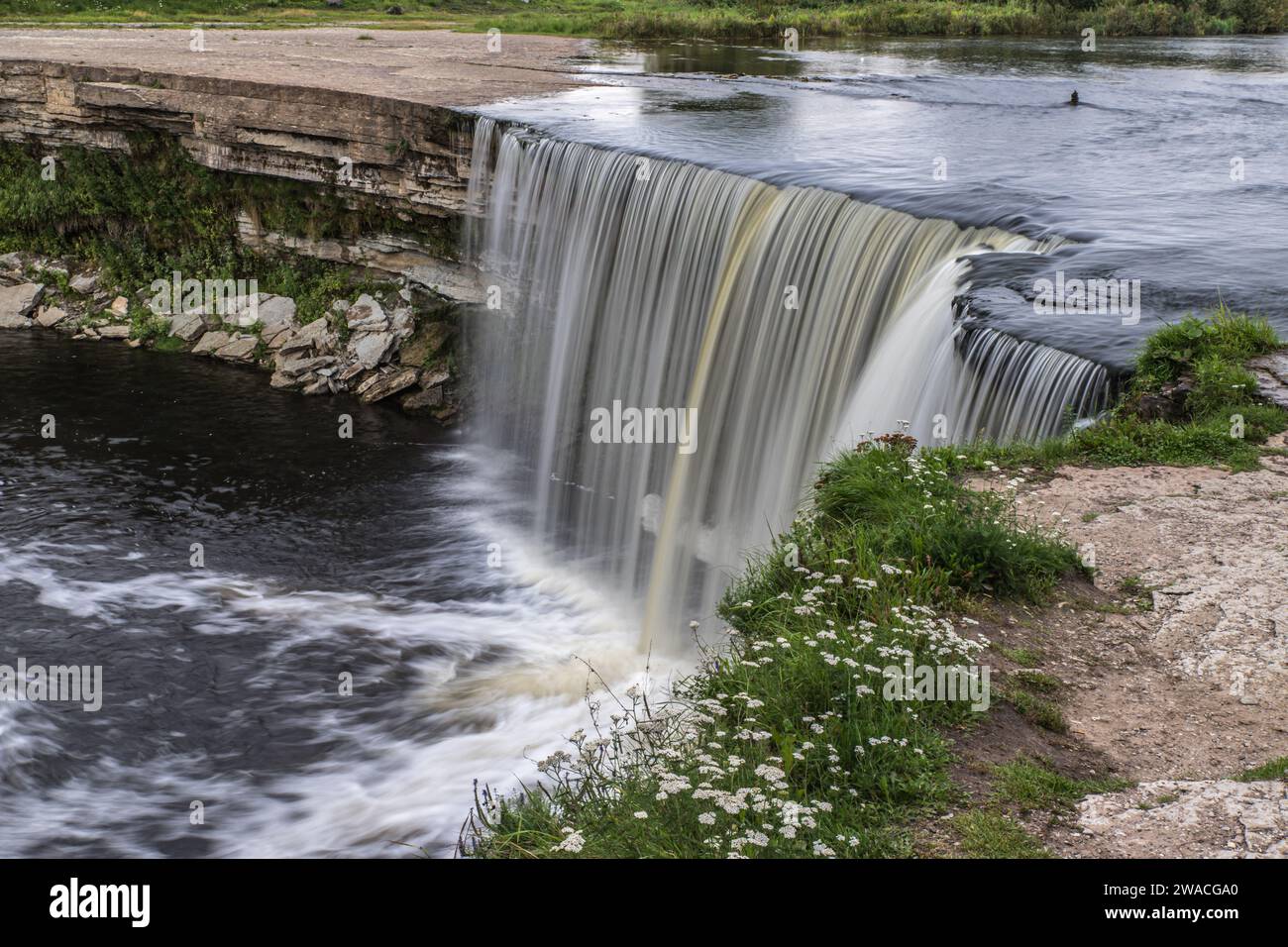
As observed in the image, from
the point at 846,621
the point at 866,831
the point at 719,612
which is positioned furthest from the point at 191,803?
the point at 866,831

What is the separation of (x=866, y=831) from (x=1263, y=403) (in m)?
5.82

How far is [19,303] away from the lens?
21.7m

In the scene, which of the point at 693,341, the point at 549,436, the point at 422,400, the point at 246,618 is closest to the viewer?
the point at 246,618

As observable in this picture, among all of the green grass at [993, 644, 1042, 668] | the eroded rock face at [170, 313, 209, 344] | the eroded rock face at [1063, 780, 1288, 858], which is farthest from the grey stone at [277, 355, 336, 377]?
the eroded rock face at [1063, 780, 1288, 858]

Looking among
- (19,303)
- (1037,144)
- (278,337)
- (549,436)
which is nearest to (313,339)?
(278,337)

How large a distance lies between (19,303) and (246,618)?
503 inches

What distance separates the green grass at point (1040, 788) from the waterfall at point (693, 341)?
446cm

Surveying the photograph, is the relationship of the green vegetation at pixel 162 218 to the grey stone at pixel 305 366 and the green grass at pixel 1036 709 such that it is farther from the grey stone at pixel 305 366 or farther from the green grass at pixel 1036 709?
the green grass at pixel 1036 709

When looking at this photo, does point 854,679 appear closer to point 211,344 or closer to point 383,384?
point 383,384

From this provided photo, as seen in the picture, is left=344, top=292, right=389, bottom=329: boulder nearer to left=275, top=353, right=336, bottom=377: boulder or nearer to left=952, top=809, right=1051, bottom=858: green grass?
left=275, top=353, right=336, bottom=377: boulder

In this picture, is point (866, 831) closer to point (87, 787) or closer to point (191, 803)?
point (191, 803)

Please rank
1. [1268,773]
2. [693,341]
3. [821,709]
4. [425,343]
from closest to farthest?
[1268,773], [821,709], [693,341], [425,343]

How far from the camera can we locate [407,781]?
9211mm

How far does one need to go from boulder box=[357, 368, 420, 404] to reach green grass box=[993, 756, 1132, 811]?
14.5 meters
